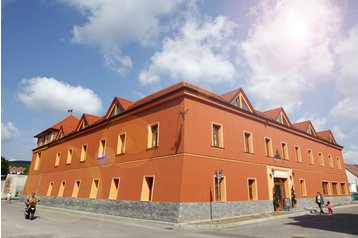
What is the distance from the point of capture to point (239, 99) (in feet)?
69.4

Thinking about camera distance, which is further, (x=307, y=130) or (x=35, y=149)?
(x=35, y=149)

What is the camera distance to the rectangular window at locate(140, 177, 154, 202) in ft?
56.1

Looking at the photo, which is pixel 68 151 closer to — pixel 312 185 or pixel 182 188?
pixel 182 188

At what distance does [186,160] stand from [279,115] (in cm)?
1533

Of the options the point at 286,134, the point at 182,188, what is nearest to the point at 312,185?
the point at 286,134

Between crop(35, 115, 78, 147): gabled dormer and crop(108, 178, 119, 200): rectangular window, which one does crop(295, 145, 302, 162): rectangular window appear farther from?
crop(35, 115, 78, 147): gabled dormer

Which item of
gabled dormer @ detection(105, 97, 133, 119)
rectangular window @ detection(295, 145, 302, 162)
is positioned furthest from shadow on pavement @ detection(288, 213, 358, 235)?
gabled dormer @ detection(105, 97, 133, 119)

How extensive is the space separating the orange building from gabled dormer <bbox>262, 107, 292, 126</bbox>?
0.11 m

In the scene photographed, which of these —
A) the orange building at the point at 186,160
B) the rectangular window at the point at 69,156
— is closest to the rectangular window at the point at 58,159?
the orange building at the point at 186,160

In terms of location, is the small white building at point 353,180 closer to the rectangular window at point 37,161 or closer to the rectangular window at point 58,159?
the rectangular window at point 58,159

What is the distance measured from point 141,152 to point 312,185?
66.4 ft

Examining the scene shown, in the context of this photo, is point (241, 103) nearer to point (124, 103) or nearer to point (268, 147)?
point (268, 147)

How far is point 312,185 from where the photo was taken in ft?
90.1

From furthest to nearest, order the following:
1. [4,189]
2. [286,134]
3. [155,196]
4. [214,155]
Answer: [4,189], [286,134], [214,155], [155,196]
